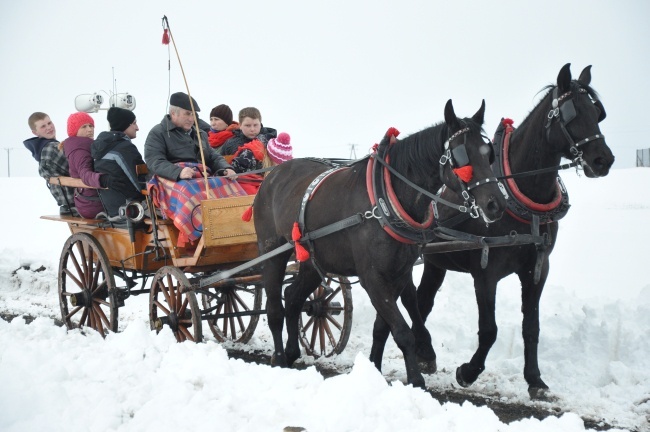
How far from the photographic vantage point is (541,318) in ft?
27.6

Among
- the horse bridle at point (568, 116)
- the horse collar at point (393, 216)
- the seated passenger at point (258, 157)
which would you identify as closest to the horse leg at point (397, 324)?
the horse collar at point (393, 216)

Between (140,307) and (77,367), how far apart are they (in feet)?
20.0

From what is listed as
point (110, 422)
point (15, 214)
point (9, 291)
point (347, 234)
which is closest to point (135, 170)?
point (347, 234)

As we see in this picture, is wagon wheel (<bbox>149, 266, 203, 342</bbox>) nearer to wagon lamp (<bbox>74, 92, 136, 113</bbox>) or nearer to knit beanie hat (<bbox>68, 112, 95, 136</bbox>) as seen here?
knit beanie hat (<bbox>68, 112, 95, 136</bbox>)

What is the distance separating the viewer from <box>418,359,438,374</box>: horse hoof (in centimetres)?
736

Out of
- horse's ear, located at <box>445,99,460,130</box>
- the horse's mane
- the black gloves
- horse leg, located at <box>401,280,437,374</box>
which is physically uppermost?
horse's ear, located at <box>445,99,460,130</box>

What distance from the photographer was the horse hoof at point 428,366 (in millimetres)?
7363

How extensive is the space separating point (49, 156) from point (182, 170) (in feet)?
8.03

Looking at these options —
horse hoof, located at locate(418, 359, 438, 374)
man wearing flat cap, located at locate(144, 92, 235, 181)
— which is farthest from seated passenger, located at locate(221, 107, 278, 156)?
horse hoof, located at locate(418, 359, 438, 374)

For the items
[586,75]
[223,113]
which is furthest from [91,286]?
[586,75]

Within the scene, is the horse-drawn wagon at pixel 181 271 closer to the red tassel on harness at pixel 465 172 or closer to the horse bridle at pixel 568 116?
the red tassel on harness at pixel 465 172

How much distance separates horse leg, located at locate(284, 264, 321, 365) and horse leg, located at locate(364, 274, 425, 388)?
133cm

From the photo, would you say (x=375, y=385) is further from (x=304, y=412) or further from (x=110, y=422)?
(x=110, y=422)

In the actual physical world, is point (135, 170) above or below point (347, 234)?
above
